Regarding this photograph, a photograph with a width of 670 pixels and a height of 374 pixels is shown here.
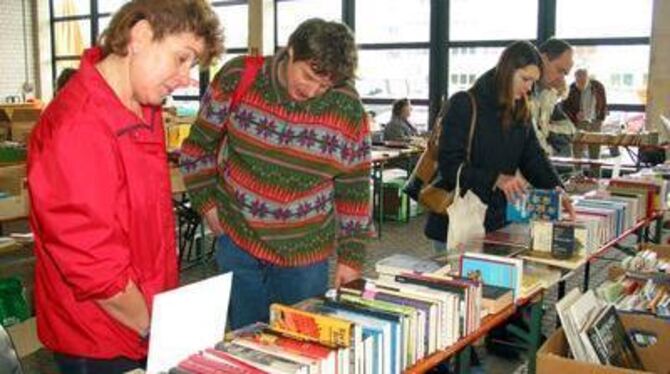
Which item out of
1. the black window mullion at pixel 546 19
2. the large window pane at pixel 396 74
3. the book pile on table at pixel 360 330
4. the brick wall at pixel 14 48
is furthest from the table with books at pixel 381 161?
the brick wall at pixel 14 48

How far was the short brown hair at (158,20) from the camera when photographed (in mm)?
1311

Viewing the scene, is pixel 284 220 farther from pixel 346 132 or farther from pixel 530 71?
pixel 530 71

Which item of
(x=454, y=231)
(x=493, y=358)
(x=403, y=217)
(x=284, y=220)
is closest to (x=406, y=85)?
(x=403, y=217)

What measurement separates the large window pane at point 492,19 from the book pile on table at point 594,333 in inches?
265

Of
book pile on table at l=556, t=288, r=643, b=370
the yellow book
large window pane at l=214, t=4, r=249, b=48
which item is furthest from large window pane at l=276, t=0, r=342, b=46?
the yellow book

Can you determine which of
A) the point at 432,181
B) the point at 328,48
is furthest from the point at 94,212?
the point at 432,181

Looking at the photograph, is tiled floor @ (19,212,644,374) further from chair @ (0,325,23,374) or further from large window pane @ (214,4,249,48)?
large window pane @ (214,4,249,48)

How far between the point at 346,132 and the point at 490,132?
927mm

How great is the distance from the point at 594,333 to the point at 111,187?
154 cm

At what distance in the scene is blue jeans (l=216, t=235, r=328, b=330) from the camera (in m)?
2.13

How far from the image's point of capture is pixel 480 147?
9.32ft

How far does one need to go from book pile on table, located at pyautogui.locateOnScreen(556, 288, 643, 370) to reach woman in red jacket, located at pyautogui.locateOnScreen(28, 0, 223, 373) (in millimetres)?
1260

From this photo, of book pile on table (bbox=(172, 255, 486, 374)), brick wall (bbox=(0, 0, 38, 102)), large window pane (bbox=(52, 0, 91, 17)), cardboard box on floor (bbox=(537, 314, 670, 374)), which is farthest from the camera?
large window pane (bbox=(52, 0, 91, 17))

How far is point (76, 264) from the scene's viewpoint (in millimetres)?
1280
